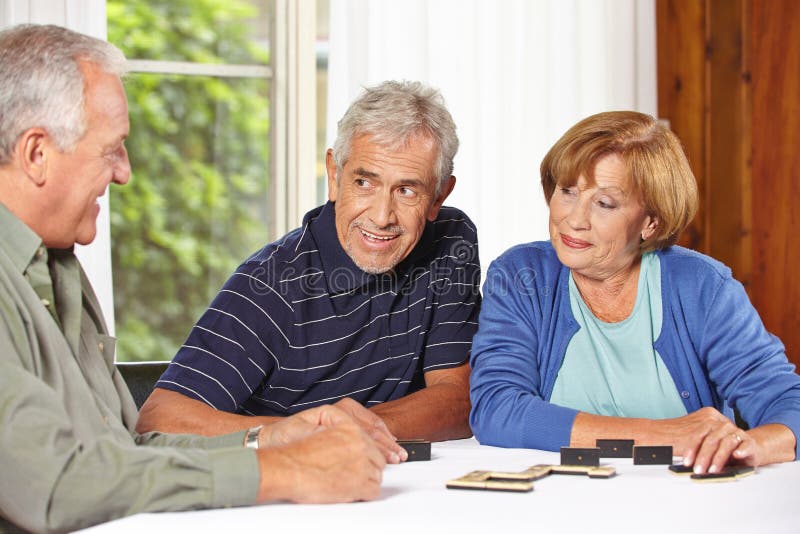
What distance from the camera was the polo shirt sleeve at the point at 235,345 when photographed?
208 cm

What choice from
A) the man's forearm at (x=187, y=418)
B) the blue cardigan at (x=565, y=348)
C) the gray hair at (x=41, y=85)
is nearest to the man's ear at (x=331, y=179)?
the blue cardigan at (x=565, y=348)

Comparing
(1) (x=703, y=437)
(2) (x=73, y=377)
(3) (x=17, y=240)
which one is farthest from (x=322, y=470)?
(1) (x=703, y=437)

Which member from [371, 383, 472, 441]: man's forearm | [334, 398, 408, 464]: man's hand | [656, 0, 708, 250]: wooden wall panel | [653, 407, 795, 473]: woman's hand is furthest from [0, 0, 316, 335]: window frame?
[653, 407, 795, 473]: woman's hand

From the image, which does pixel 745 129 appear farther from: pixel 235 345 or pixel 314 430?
pixel 314 430

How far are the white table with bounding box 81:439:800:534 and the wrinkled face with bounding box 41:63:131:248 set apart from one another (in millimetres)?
486

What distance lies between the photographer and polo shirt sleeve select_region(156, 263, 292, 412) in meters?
2.08

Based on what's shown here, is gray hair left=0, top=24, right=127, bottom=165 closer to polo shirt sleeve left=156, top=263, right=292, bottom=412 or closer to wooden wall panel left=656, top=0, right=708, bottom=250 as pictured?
polo shirt sleeve left=156, top=263, right=292, bottom=412

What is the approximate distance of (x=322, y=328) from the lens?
2234mm

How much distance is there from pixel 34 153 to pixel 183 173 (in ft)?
9.28

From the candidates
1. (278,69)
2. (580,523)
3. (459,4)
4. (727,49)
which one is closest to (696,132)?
(727,49)

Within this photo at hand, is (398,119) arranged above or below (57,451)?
Answer: above

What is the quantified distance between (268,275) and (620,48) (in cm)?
249

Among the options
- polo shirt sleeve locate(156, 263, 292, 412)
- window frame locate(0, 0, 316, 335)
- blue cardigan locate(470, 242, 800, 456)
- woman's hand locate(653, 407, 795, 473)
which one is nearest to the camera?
woman's hand locate(653, 407, 795, 473)

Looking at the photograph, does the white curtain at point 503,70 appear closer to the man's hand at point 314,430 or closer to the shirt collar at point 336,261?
the shirt collar at point 336,261
